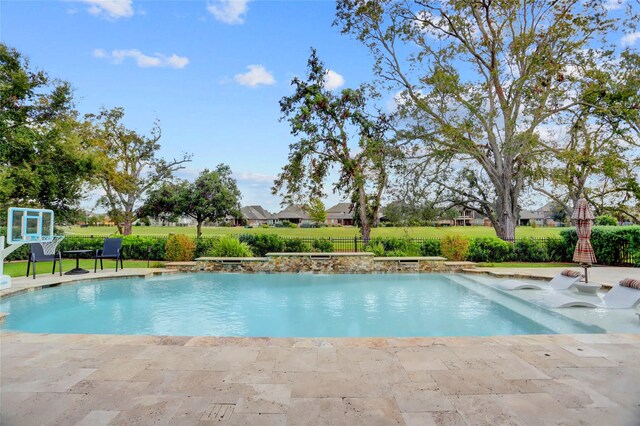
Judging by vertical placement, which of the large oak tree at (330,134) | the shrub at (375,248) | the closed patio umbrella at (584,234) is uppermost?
the large oak tree at (330,134)

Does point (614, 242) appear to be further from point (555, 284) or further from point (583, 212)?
point (555, 284)

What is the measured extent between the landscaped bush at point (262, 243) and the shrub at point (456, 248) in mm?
6473

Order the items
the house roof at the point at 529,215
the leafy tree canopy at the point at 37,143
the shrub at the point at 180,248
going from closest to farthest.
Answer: the shrub at the point at 180,248, the leafy tree canopy at the point at 37,143, the house roof at the point at 529,215

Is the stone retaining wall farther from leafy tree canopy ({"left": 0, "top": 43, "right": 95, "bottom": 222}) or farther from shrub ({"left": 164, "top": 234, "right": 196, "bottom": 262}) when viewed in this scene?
leafy tree canopy ({"left": 0, "top": 43, "right": 95, "bottom": 222})

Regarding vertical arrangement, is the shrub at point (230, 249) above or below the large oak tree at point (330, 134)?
below

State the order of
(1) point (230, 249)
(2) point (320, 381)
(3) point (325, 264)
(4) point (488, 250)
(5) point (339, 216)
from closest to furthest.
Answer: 1. (2) point (320, 381)
2. (3) point (325, 264)
3. (1) point (230, 249)
4. (4) point (488, 250)
5. (5) point (339, 216)

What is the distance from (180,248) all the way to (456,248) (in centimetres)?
1065

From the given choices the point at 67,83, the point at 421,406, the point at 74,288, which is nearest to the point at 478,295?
the point at 421,406

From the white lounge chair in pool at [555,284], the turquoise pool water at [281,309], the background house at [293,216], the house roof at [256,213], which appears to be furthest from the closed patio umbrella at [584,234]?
the house roof at [256,213]

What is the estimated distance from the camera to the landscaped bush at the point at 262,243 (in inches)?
565

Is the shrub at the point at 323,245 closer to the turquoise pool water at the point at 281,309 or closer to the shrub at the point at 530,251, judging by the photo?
the turquoise pool water at the point at 281,309

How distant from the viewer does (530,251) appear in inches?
554

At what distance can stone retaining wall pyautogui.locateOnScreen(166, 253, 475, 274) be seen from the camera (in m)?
12.1

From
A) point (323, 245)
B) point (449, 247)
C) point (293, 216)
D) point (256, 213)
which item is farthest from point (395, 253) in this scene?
point (256, 213)
